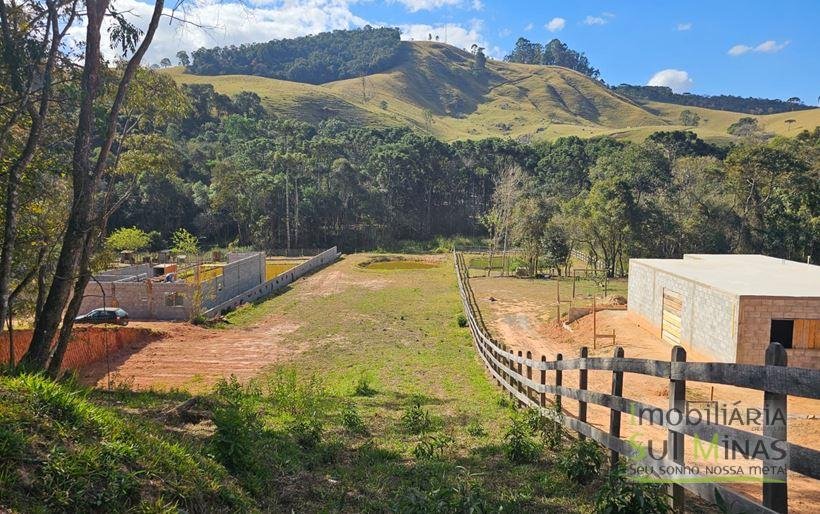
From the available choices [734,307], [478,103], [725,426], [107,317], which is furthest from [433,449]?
[478,103]

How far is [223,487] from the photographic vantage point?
4160 mm

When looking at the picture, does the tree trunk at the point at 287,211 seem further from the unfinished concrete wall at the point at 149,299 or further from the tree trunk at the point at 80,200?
the tree trunk at the point at 80,200

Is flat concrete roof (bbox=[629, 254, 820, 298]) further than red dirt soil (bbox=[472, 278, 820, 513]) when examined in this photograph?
Yes

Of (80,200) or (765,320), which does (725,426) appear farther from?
(765,320)

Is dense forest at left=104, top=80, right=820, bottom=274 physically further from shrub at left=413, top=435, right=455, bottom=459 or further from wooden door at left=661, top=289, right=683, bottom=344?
shrub at left=413, top=435, right=455, bottom=459

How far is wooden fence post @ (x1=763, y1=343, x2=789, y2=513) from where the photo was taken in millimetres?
2717

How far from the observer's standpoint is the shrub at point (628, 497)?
3172 mm

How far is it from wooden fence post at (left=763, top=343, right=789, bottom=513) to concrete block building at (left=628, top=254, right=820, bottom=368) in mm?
14238

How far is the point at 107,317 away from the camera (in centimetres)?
2280

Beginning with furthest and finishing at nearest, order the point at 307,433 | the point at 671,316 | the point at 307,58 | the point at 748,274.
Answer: the point at 307,58 → the point at 671,316 → the point at 748,274 → the point at 307,433

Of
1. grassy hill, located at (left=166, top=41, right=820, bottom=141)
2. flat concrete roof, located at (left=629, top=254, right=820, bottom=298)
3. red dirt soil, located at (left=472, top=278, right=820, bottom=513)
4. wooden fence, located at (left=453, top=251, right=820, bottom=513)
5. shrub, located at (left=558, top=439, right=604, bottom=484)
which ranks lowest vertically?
red dirt soil, located at (left=472, top=278, right=820, bottom=513)

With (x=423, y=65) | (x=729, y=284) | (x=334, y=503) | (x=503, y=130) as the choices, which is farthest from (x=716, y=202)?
(x=423, y=65)

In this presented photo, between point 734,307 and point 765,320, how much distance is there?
911mm

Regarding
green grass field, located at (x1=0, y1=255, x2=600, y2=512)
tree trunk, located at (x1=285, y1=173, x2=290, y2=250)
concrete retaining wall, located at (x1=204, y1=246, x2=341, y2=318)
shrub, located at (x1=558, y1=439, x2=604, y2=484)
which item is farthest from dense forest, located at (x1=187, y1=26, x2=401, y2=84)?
shrub, located at (x1=558, y1=439, x2=604, y2=484)
